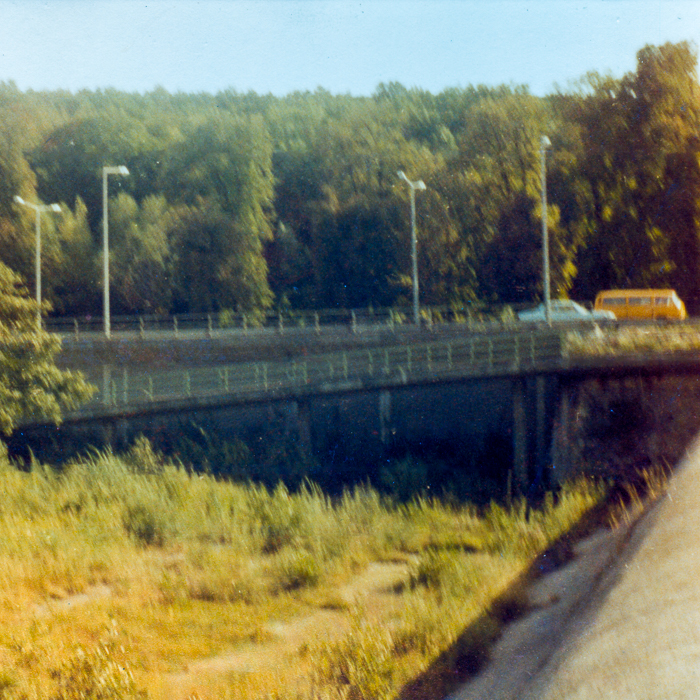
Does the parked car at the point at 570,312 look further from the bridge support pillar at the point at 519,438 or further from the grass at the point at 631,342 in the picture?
the bridge support pillar at the point at 519,438

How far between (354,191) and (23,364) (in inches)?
1486

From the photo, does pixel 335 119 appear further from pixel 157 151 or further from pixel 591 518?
pixel 591 518

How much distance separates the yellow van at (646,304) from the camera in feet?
115

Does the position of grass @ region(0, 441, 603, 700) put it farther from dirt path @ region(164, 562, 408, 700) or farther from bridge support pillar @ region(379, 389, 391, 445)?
bridge support pillar @ region(379, 389, 391, 445)

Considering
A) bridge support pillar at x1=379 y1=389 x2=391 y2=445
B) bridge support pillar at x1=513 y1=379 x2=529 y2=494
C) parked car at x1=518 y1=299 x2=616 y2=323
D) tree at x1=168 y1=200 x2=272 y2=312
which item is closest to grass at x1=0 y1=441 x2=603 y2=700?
bridge support pillar at x1=513 y1=379 x2=529 y2=494

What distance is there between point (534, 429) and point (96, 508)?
38.5 ft

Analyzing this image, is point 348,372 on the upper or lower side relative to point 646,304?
lower

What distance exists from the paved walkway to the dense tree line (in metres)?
32.7

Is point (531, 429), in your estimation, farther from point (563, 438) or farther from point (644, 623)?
point (644, 623)

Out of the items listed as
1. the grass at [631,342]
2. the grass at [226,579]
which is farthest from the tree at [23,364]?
the grass at [631,342]

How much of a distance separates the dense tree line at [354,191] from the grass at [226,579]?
22.9 m

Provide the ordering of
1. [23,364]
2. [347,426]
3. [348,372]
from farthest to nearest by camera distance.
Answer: [348,372] < [347,426] < [23,364]

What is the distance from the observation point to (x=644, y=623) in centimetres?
385

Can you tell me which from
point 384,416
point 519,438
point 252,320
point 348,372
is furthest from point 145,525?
point 252,320
